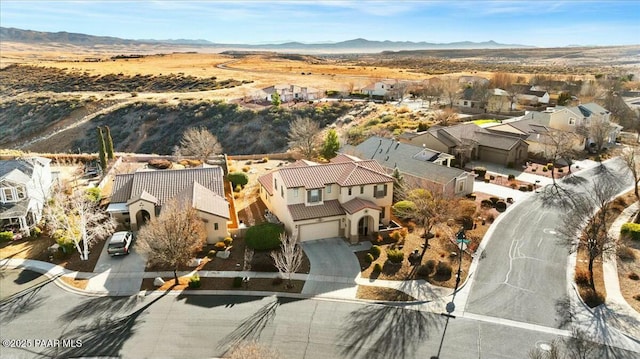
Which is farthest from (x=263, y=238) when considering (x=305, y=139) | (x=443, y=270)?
(x=305, y=139)

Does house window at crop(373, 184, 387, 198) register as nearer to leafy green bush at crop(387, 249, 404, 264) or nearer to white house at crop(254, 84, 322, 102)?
leafy green bush at crop(387, 249, 404, 264)

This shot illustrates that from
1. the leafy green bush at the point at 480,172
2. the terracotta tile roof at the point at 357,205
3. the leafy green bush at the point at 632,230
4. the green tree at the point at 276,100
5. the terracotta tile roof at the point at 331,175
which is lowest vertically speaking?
the leafy green bush at the point at 632,230

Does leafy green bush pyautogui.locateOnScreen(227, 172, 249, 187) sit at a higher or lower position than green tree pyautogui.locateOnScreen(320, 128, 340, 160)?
lower

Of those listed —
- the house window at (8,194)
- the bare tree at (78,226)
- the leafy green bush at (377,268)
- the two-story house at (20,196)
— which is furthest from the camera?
the house window at (8,194)

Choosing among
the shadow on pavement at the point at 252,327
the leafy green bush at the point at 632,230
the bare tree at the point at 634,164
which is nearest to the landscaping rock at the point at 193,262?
the shadow on pavement at the point at 252,327

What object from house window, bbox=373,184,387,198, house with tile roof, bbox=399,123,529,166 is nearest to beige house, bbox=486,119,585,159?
house with tile roof, bbox=399,123,529,166

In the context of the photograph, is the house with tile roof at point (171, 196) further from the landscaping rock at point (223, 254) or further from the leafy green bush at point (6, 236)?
the leafy green bush at point (6, 236)
